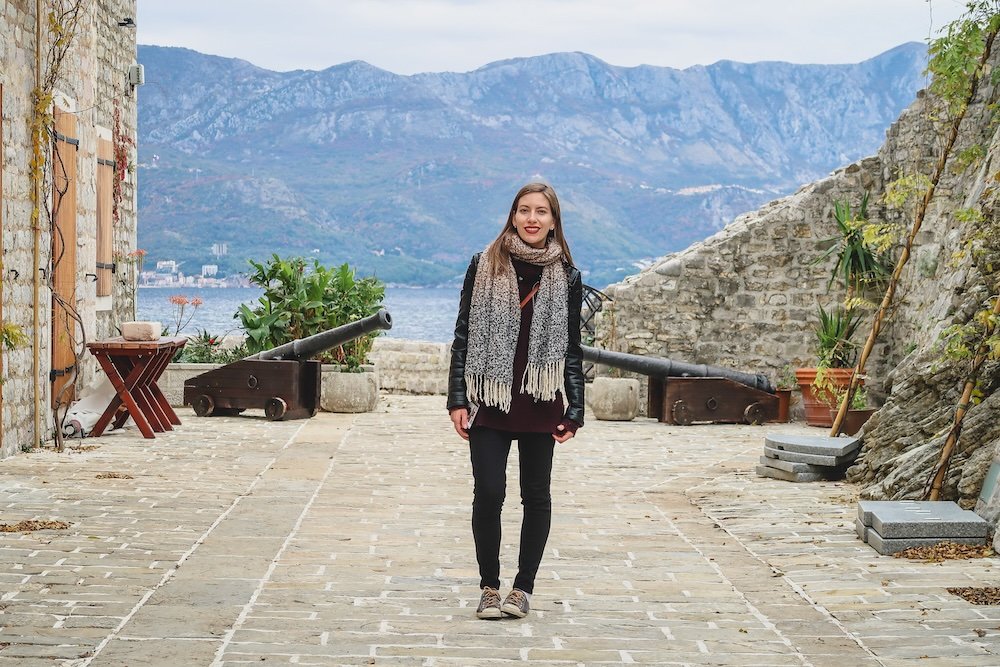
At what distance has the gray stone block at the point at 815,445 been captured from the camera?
8352 millimetres

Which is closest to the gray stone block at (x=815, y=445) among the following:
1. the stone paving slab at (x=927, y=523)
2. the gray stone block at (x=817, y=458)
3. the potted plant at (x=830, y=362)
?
the gray stone block at (x=817, y=458)

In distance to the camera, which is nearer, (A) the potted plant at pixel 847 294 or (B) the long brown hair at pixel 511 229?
(B) the long brown hair at pixel 511 229

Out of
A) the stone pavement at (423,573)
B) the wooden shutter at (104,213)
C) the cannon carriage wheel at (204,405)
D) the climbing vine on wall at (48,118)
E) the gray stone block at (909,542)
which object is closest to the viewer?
the stone pavement at (423,573)

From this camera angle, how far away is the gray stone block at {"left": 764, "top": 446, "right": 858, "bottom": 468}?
27.4 ft

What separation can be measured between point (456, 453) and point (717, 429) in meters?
3.50

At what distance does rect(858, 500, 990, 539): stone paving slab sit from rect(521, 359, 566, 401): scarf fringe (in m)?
2.17

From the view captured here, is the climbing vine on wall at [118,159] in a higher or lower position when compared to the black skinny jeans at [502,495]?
higher

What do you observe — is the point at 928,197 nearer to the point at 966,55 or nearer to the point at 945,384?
the point at 966,55

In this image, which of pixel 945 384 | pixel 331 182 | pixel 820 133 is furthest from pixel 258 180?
pixel 945 384

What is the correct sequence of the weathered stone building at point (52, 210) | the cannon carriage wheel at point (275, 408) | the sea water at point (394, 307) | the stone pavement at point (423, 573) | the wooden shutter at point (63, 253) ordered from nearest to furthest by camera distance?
1. the stone pavement at point (423, 573)
2. the weathered stone building at point (52, 210)
3. the wooden shutter at point (63, 253)
4. the cannon carriage wheel at point (275, 408)
5. the sea water at point (394, 307)

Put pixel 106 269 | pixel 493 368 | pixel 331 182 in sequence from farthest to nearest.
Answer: pixel 331 182 → pixel 106 269 → pixel 493 368

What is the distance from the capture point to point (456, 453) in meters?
9.96

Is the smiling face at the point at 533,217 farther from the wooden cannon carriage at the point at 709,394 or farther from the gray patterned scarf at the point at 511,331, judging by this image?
the wooden cannon carriage at the point at 709,394

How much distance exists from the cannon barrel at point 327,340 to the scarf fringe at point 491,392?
6770 millimetres
